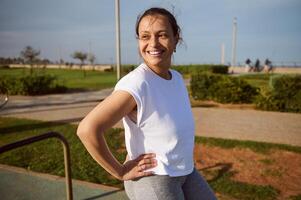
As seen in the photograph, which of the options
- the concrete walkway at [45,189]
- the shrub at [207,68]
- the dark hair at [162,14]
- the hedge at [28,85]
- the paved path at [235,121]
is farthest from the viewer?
the shrub at [207,68]

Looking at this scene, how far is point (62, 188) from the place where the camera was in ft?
13.0

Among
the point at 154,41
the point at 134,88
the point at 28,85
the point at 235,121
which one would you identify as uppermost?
the point at 154,41

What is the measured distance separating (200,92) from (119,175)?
11618 mm

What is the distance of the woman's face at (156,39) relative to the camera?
158cm

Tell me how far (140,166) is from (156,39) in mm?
663

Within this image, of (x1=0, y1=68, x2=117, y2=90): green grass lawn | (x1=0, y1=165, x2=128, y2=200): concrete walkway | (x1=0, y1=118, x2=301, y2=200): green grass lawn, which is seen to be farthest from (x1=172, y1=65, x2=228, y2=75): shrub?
(x1=0, y1=165, x2=128, y2=200): concrete walkway

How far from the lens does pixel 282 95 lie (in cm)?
1047

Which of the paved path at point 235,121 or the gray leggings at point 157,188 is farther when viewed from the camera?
the paved path at point 235,121

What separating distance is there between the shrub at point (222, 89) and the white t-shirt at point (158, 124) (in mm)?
10834

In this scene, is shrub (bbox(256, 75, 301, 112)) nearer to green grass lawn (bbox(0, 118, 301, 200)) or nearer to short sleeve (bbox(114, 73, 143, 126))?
green grass lawn (bbox(0, 118, 301, 200))

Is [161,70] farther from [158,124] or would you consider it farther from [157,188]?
[157,188]

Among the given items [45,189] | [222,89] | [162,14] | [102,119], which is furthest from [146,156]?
[222,89]

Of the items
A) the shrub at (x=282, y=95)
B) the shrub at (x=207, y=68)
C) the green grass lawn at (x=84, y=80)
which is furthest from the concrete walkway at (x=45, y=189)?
the shrub at (x=207, y=68)

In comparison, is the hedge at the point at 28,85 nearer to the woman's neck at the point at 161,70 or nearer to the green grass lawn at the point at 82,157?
the green grass lawn at the point at 82,157
